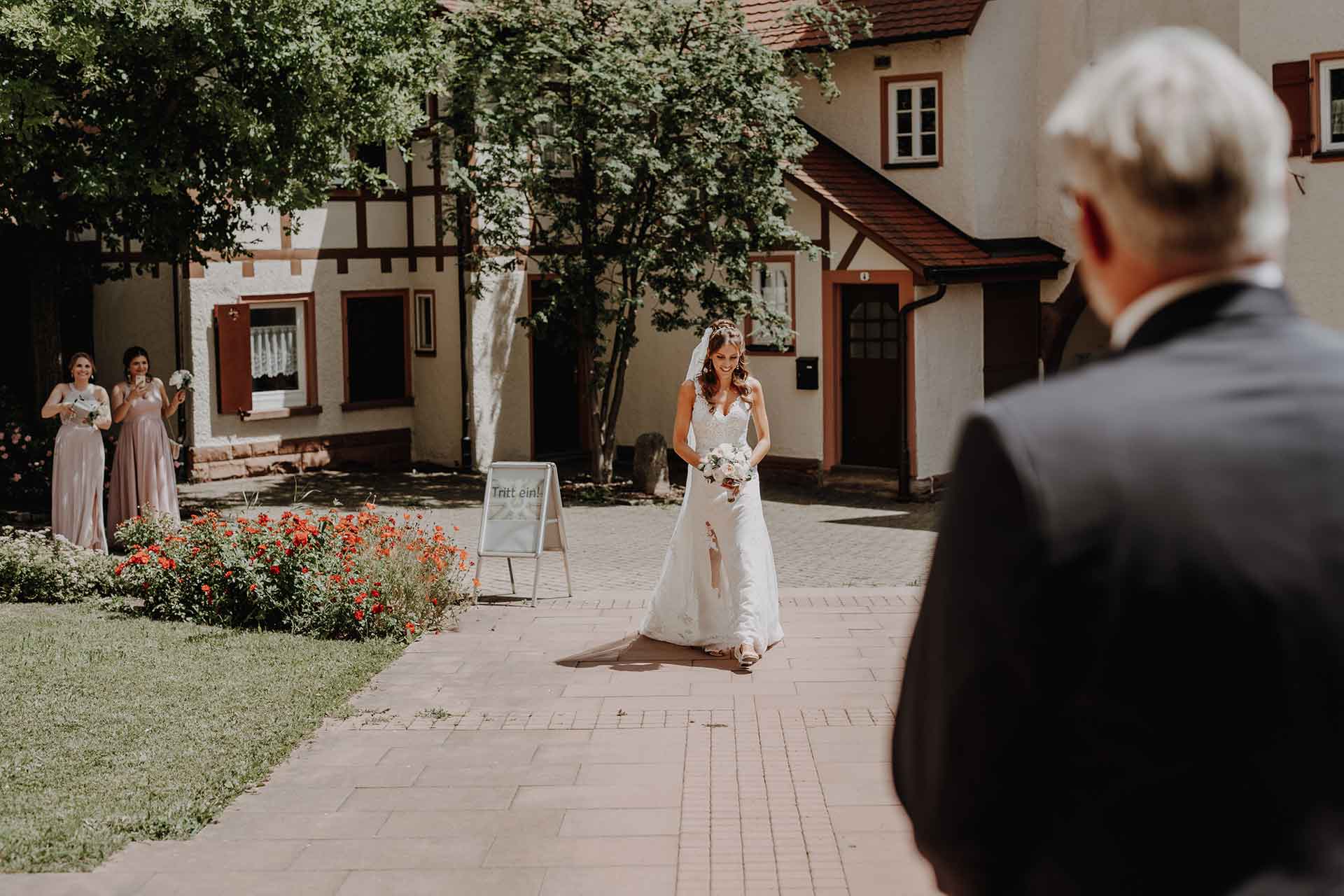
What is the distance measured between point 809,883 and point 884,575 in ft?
28.2

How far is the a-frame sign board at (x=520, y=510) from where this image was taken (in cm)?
1223

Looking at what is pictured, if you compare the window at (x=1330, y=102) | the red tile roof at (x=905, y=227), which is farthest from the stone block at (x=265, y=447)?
the window at (x=1330, y=102)

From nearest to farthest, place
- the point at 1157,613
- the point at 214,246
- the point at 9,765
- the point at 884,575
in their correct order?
1. the point at 1157,613
2. the point at 9,765
3. the point at 884,575
4. the point at 214,246

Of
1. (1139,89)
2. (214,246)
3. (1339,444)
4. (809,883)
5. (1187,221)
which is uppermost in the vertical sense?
(214,246)

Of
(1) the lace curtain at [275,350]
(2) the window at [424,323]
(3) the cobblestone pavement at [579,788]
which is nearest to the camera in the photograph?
(3) the cobblestone pavement at [579,788]

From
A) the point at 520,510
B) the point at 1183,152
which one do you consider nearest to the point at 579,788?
the point at 520,510

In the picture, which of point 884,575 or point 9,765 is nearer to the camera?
point 9,765

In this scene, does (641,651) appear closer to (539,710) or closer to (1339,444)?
(539,710)

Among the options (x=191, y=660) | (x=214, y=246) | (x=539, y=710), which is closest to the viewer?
(x=539, y=710)

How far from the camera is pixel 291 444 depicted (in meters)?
22.5

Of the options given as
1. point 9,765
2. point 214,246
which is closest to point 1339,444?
point 9,765

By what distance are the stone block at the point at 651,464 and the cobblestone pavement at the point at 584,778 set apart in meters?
8.48

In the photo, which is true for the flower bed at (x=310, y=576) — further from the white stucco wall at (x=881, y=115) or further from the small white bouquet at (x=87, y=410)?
the white stucco wall at (x=881, y=115)

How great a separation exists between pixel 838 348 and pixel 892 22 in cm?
448
